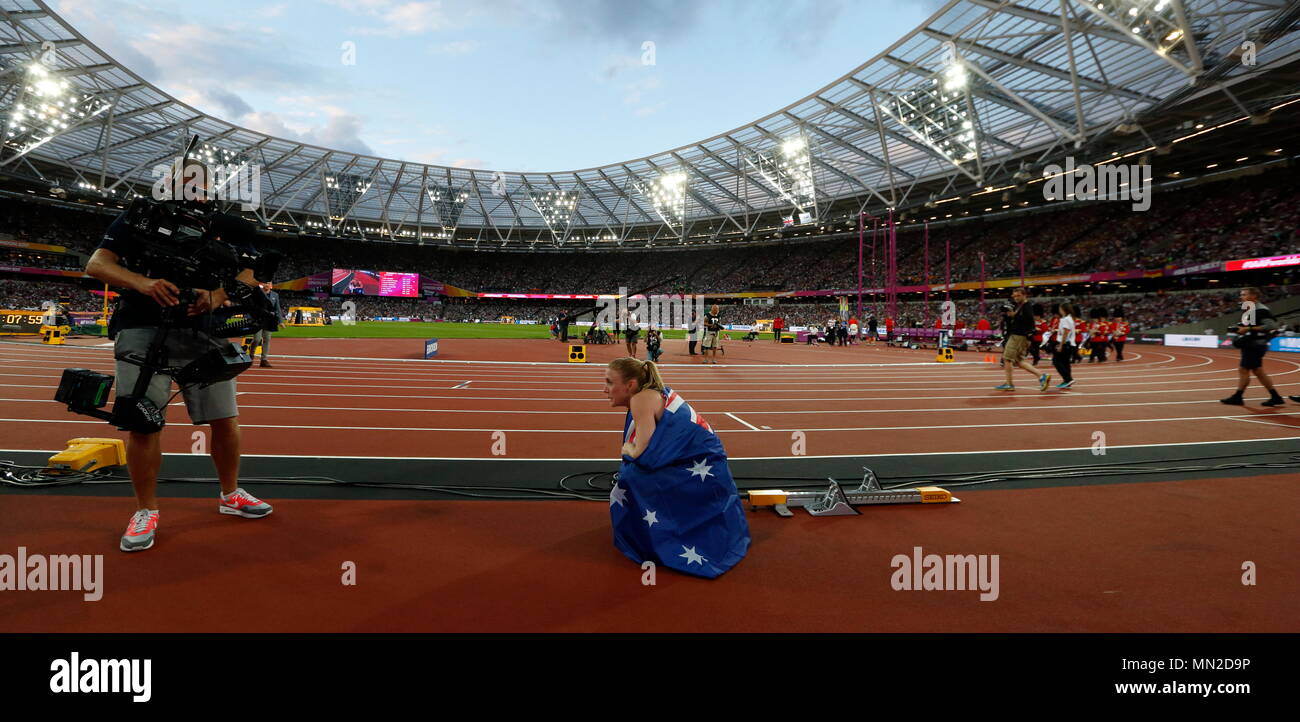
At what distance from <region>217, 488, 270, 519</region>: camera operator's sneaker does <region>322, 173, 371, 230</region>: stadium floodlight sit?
2331 inches

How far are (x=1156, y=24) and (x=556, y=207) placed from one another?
51.3 meters

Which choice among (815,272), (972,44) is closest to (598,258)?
(815,272)

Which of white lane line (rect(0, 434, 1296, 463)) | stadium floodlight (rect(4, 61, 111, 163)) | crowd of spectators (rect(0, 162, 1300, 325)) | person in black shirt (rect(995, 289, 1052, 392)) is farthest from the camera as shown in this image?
crowd of spectators (rect(0, 162, 1300, 325))

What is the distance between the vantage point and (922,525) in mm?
3488

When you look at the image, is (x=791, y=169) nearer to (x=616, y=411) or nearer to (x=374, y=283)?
(x=616, y=411)

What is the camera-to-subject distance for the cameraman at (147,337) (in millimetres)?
2771

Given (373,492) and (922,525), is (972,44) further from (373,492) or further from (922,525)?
(373,492)

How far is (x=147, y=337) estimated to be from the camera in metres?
2.89

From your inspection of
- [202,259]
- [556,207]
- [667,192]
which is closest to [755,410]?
[202,259]

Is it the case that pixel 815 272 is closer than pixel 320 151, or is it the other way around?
pixel 320 151

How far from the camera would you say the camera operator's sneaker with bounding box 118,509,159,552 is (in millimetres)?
2783

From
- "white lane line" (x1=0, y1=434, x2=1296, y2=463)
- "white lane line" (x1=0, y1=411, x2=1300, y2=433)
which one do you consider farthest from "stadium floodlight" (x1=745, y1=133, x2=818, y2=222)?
"white lane line" (x1=0, y1=434, x2=1296, y2=463)

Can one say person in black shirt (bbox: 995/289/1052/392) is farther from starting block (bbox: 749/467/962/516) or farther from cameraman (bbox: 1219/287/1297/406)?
starting block (bbox: 749/467/962/516)
